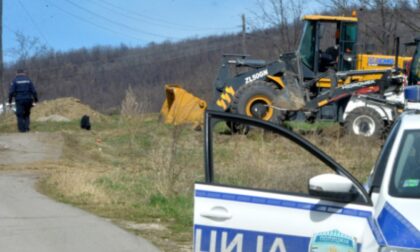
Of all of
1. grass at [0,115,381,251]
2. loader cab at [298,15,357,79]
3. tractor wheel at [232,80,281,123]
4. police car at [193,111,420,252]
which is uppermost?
loader cab at [298,15,357,79]

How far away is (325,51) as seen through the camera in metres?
22.6

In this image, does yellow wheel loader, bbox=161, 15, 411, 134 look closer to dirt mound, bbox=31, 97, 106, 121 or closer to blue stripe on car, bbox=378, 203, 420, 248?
dirt mound, bbox=31, 97, 106, 121

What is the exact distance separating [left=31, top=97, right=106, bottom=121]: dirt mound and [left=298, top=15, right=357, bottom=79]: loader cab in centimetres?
1476

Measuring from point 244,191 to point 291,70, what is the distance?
17.1 metres

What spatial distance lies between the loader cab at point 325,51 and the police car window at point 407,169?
16919 millimetres

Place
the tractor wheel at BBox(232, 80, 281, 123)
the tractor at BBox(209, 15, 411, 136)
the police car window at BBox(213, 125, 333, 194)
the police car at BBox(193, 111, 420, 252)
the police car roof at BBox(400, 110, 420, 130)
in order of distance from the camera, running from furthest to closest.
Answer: the tractor wheel at BBox(232, 80, 281, 123), the tractor at BBox(209, 15, 411, 136), the police car window at BBox(213, 125, 333, 194), the police car roof at BBox(400, 110, 420, 130), the police car at BBox(193, 111, 420, 252)

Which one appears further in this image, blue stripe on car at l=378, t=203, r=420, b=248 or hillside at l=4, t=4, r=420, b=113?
hillside at l=4, t=4, r=420, b=113

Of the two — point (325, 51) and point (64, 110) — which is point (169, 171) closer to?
point (325, 51)

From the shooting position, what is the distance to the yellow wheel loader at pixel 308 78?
20.7 m

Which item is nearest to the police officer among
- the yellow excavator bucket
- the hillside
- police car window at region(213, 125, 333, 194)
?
the yellow excavator bucket

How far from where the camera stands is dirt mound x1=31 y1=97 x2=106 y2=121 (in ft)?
116

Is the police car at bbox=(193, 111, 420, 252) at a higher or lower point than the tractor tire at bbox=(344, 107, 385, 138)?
higher

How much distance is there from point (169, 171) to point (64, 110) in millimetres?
25814

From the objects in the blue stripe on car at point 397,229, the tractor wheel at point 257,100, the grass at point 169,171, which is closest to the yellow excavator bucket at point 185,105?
the tractor wheel at point 257,100
